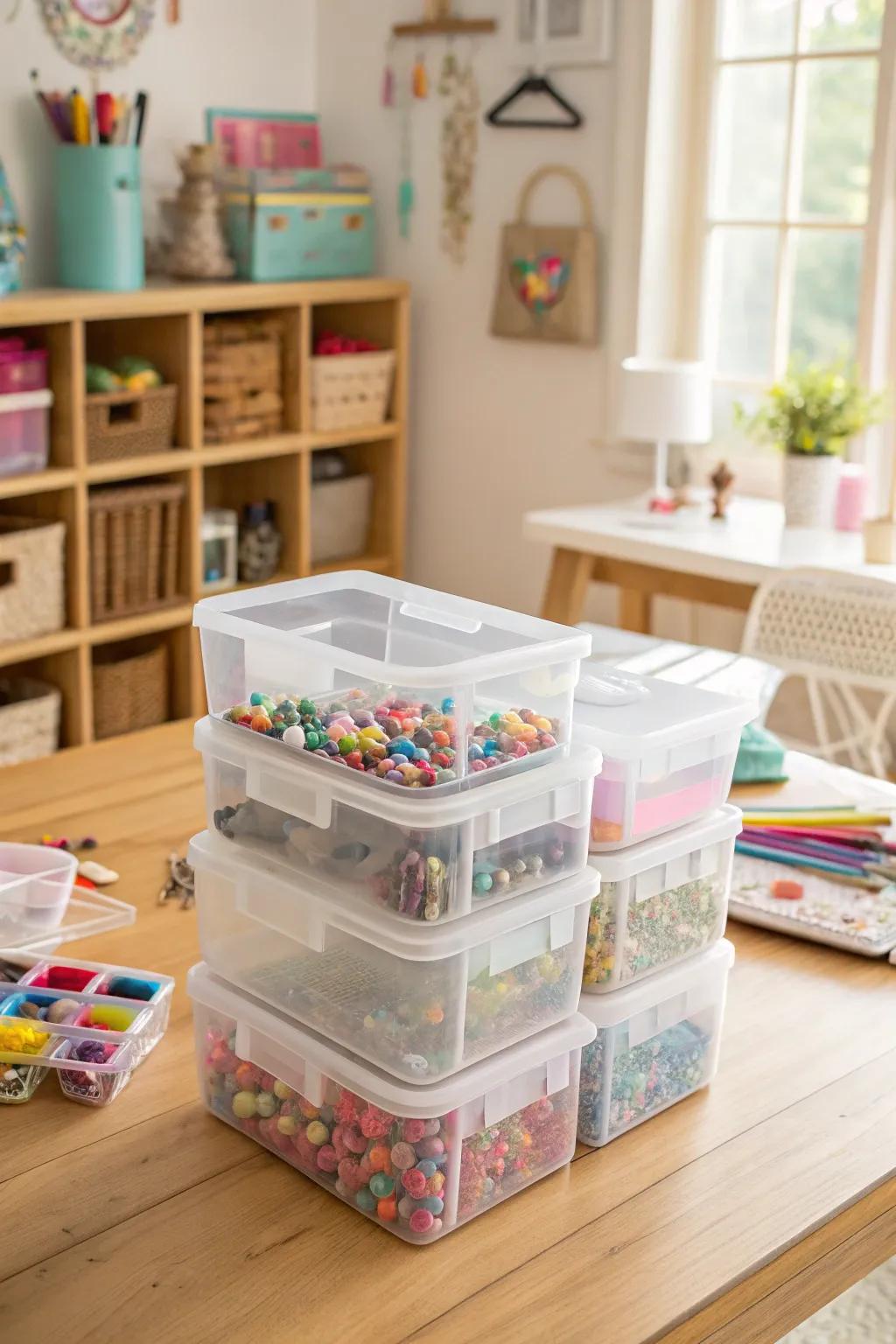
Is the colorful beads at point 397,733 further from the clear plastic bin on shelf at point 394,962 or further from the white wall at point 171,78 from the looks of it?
the white wall at point 171,78

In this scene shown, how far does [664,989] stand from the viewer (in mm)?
1224

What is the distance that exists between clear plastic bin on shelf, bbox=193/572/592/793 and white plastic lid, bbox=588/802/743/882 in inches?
4.9

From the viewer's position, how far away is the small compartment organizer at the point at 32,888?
4.75 ft

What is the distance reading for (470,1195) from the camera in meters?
1.08

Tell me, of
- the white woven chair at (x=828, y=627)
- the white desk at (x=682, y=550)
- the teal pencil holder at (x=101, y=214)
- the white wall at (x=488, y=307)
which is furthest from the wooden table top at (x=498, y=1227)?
the white wall at (x=488, y=307)

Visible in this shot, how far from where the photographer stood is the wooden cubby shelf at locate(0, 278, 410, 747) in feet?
10.9

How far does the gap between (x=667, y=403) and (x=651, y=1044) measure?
2.17 metres

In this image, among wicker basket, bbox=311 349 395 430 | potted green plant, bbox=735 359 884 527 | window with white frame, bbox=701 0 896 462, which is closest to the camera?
potted green plant, bbox=735 359 884 527

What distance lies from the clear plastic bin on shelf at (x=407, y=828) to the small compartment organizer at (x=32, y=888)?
1.18 feet

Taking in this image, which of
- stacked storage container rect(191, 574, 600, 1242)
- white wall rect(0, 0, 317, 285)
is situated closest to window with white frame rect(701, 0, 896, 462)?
white wall rect(0, 0, 317, 285)

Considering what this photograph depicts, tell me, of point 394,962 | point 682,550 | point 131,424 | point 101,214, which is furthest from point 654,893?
point 101,214

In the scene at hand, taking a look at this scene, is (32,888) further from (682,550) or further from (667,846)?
(682,550)

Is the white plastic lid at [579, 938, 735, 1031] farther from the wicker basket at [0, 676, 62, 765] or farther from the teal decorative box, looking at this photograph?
the teal decorative box

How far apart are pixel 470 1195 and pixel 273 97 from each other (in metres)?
3.60
